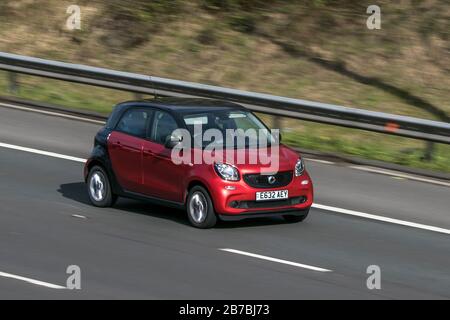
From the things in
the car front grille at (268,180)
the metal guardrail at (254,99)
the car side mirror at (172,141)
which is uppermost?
the car side mirror at (172,141)

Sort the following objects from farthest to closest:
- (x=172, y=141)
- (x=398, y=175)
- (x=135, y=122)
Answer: (x=398, y=175) → (x=135, y=122) → (x=172, y=141)

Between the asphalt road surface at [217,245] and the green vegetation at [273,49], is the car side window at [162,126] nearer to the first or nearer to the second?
the asphalt road surface at [217,245]

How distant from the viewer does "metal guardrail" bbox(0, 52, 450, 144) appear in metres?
18.8

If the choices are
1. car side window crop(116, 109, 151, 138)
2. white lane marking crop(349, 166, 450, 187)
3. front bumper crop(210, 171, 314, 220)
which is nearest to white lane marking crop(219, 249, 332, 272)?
front bumper crop(210, 171, 314, 220)

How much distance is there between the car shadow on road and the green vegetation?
4.84m

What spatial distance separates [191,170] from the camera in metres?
14.3

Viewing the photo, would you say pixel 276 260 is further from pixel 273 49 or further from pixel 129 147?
pixel 273 49

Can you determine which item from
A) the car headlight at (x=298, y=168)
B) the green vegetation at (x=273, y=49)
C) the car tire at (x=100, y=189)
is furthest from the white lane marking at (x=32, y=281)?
the green vegetation at (x=273, y=49)

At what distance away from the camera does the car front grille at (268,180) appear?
14203 mm

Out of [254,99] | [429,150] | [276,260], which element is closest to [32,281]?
[276,260]

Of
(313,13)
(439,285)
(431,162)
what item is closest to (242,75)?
(313,13)

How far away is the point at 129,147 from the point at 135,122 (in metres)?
0.41

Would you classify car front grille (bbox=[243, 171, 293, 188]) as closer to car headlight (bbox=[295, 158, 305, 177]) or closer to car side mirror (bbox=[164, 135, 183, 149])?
car headlight (bbox=[295, 158, 305, 177])

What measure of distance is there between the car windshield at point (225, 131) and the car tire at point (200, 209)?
0.66 meters
